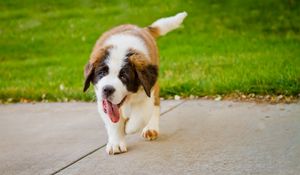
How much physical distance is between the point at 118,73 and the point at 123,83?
3.6 inches

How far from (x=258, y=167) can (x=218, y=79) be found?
386 centimetres

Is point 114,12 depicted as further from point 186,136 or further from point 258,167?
point 258,167

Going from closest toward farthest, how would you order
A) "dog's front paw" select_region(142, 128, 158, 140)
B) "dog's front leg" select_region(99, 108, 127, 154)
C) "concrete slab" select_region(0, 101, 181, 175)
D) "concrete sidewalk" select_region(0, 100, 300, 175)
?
"concrete sidewalk" select_region(0, 100, 300, 175) → "concrete slab" select_region(0, 101, 181, 175) → "dog's front leg" select_region(99, 108, 127, 154) → "dog's front paw" select_region(142, 128, 158, 140)

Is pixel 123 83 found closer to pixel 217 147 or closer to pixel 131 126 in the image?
pixel 131 126

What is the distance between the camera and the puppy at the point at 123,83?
4.67 m

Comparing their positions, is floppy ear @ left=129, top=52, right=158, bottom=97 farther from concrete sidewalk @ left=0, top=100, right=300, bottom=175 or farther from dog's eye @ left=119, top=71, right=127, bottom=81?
concrete sidewalk @ left=0, top=100, right=300, bottom=175

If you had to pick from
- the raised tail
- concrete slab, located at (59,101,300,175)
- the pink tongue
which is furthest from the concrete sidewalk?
the raised tail

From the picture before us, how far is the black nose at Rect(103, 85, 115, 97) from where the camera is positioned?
4.52m

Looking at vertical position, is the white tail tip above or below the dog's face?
above

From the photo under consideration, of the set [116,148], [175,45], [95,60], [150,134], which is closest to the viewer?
[95,60]

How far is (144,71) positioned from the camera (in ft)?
15.8

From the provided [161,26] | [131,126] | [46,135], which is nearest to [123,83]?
[131,126]

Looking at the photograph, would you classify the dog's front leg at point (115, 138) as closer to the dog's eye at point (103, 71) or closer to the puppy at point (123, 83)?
the puppy at point (123, 83)

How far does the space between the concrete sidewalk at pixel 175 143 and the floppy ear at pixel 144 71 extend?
1.96 feet
